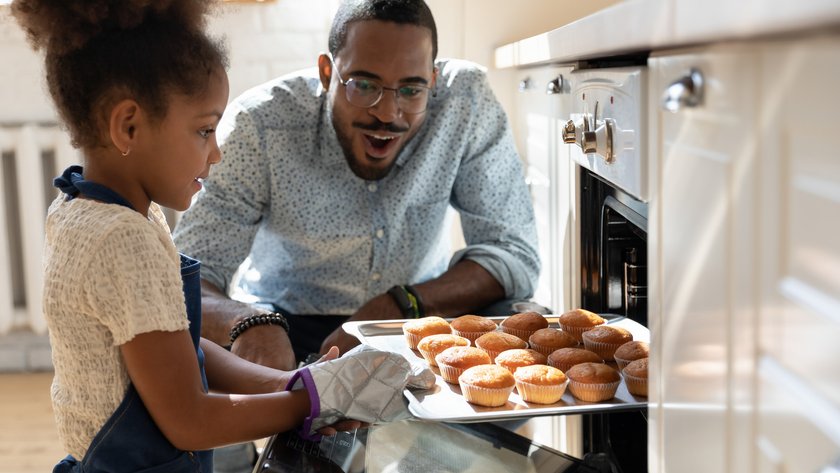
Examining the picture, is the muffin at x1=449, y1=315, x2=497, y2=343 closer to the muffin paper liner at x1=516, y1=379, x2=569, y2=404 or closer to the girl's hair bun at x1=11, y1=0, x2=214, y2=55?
the muffin paper liner at x1=516, y1=379, x2=569, y2=404

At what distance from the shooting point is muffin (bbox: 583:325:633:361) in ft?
4.09

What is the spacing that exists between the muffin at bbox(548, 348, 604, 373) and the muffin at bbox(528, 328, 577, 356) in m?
0.05

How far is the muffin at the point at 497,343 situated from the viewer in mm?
1306

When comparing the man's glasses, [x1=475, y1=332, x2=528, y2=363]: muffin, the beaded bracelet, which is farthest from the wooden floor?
[x1=475, y1=332, x2=528, y2=363]: muffin

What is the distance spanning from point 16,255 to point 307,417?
2407 mm

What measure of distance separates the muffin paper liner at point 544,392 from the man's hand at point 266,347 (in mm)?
551

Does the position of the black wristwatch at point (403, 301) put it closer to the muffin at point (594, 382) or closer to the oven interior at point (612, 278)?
the oven interior at point (612, 278)

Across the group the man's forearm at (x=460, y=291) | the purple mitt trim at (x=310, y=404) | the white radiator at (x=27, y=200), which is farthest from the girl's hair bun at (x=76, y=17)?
the white radiator at (x=27, y=200)

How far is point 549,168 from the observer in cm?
179

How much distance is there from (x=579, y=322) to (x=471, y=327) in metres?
0.16

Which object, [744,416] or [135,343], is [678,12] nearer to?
[744,416]

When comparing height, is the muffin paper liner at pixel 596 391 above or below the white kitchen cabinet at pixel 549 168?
below

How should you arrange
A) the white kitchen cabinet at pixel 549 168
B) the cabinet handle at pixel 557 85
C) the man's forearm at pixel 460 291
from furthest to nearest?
the man's forearm at pixel 460 291 < the white kitchen cabinet at pixel 549 168 < the cabinet handle at pixel 557 85

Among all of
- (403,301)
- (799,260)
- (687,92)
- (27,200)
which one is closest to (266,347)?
(403,301)
